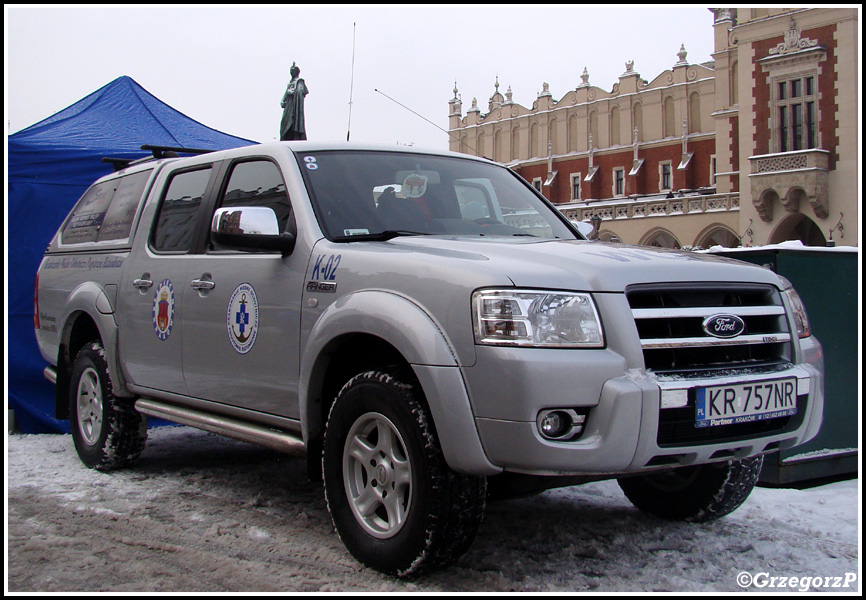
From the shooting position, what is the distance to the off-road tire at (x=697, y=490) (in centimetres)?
415

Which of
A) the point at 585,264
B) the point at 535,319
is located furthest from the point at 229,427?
the point at 585,264

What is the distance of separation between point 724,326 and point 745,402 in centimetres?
30

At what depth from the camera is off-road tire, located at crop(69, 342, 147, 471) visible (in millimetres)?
5473

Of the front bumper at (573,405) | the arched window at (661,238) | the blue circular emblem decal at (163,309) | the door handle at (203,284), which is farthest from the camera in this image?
the arched window at (661,238)

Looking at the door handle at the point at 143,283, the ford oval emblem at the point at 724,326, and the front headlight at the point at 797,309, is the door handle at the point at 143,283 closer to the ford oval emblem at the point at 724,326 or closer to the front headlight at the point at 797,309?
the ford oval emblem at the point at 724,326

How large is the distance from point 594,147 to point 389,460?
6145 cm

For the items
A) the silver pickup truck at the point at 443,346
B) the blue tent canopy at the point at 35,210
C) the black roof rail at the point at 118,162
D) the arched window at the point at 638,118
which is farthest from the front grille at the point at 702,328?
the arched window at the point at 638,118

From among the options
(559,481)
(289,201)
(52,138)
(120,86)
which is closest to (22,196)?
(52,138)

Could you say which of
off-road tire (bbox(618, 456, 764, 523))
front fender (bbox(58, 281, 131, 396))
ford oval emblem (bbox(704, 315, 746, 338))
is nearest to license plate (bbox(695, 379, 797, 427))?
ford oval emblem (bbox(704, 315, 746, 338))

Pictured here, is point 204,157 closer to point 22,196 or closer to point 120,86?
point 22,196

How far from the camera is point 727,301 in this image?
11.4ft

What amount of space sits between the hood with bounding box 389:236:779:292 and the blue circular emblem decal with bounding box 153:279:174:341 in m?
1.72

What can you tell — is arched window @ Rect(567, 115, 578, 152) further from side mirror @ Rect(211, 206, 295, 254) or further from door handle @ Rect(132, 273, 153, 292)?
side mirror @ Rect(211, 206, 295, 254)

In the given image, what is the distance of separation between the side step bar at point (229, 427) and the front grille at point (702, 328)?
1646mm
